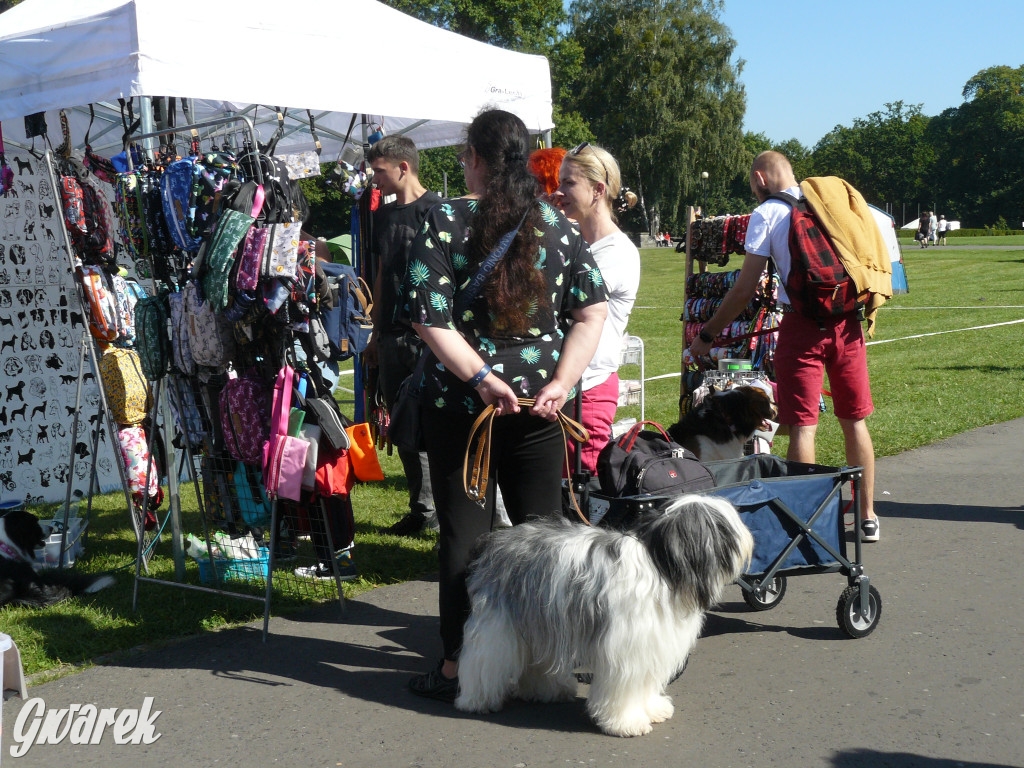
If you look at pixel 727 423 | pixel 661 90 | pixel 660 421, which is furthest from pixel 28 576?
pixel 661 90

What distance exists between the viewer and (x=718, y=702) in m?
3.38

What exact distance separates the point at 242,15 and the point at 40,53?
37.5 inches

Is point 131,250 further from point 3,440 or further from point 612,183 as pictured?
point 3,440

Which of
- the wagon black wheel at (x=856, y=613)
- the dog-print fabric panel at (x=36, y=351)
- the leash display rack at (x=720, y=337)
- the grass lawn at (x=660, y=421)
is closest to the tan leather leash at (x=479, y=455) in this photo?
the wagon black wheel at (x=856, y=613)

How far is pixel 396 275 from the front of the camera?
16.8ft

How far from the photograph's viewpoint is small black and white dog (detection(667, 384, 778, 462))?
4793 mm

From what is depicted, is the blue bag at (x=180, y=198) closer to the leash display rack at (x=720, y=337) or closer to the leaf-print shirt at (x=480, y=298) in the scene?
the leaf-print shirt at (x=480, y=298)

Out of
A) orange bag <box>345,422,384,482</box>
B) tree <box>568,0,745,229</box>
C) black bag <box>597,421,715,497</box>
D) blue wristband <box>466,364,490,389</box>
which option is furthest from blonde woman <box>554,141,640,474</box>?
tree <box>568,0,745,229</box>

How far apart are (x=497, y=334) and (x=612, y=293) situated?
Answer: 4.11 feet

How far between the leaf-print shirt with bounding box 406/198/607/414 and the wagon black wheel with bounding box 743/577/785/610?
168cm

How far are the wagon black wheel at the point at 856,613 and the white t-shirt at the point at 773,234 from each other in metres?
1.67

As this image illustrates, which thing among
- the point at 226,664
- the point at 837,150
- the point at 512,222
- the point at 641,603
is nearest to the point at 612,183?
the point at 512,222

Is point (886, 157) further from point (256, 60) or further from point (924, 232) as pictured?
point (256, 60)

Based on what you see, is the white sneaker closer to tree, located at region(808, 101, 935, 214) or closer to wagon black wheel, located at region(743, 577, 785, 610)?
wagon black wheel, located at region(743, 577, 785, 610)
